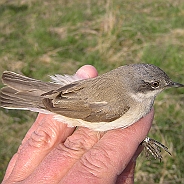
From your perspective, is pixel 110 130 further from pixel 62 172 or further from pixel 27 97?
pixel 27 97

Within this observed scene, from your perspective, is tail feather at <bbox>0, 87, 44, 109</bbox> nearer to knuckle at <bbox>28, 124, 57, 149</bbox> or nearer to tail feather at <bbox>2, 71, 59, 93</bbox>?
tail feather at <bbox>2, 71, 59, 93</bbox>

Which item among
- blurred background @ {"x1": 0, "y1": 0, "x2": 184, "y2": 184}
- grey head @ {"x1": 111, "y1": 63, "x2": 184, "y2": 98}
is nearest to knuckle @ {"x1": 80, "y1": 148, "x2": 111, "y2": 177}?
grey head @ {"x1": 111, "y1": 63, "x2": 184, "y2": 98}

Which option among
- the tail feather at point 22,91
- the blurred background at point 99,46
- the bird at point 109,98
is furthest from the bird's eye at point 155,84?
the blurred background at point 99,46

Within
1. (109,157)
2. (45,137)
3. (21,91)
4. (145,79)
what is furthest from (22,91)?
(109,157)

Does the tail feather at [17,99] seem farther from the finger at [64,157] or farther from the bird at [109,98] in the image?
the finger at [64,157]

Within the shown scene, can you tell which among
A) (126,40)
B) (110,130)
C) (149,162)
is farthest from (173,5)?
(110,130)
